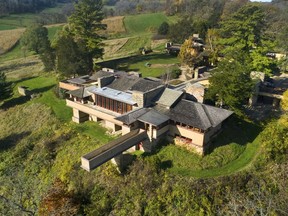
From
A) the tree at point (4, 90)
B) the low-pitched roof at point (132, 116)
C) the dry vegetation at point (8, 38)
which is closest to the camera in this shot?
the low-pitched roof at point (132, 116)

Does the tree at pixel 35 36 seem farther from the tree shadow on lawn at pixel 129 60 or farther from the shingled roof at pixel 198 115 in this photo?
the shingled roof at pixel 198 115

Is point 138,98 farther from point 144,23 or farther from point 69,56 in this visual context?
point 144,23

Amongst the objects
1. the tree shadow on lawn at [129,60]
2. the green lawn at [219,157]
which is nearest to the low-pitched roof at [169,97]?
the green lawn at [219,157]

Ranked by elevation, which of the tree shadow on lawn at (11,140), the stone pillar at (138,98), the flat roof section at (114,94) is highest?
the stone pillar at (138,98)

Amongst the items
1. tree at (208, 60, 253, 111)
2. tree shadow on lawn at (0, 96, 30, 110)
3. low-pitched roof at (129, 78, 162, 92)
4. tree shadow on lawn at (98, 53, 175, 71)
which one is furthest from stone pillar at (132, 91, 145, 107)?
tree shadow on lawn at (0, 96, 30, 110)

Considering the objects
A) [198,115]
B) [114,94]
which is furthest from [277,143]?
[114,94]
